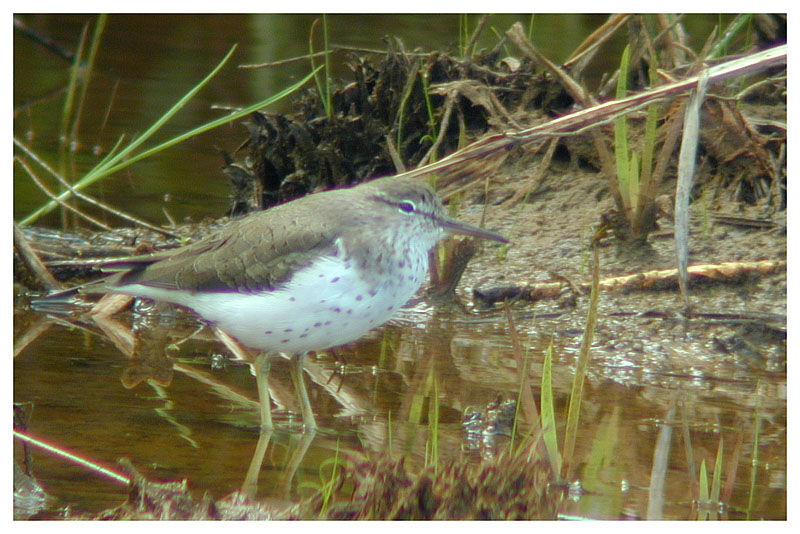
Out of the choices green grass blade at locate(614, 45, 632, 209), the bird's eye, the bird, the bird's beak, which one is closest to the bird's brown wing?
the bird

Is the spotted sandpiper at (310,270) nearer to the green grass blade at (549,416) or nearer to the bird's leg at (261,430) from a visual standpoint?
the bird's leg at (261,430)

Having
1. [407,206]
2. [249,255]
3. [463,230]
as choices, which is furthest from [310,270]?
[463,230]

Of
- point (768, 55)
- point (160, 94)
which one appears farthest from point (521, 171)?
point (160, 94)

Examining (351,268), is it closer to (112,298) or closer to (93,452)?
(93,452)

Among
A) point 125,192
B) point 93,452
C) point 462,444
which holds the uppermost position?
point 125,192

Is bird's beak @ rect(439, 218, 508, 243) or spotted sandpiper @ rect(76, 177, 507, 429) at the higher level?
bird's beak @ rect(439, 218, 508, 243)

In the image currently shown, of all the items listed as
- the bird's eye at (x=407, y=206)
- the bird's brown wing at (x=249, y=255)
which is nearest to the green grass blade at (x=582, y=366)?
the bird's eye at (x=407, y=206)

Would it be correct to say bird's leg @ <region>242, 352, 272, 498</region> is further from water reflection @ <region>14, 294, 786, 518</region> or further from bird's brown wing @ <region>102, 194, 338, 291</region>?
bird's brown wing @ <region>102, 194, 338, 291</region>

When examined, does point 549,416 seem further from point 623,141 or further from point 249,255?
point 623,141
